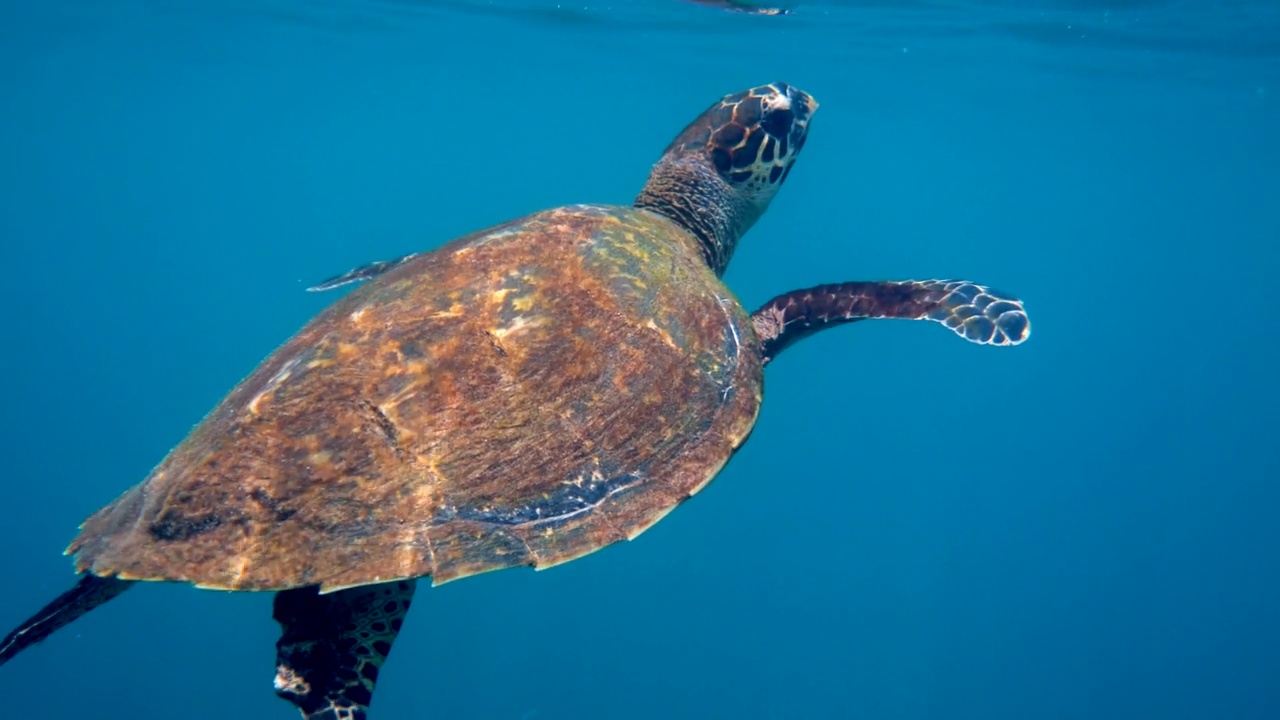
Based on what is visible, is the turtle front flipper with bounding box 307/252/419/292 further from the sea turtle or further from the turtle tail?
the turtle tail

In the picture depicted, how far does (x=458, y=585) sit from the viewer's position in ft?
58.2

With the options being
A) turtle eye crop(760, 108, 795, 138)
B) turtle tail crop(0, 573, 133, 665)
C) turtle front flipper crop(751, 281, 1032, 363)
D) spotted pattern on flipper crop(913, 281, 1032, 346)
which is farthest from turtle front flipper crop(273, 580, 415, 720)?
turtle eye crop(760, 108, 795, 138)

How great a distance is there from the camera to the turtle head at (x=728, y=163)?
6789 mm

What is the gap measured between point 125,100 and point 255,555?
169ft

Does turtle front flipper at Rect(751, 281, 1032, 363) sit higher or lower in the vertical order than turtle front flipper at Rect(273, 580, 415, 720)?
higher

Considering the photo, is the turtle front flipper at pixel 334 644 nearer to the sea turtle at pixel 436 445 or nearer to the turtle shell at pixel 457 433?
the sea turtle at pixel 436 445

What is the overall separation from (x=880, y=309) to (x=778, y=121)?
95.7 inches

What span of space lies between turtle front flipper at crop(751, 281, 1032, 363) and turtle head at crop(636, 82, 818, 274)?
50.9 inches

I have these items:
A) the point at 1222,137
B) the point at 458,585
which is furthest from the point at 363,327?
the point at 1222,137

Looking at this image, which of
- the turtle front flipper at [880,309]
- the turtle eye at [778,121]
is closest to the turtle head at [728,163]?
the turtle eye at [778,121]

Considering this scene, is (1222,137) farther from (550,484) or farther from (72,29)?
(72,29)

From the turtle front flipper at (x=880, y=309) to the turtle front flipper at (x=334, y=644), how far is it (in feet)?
10.6

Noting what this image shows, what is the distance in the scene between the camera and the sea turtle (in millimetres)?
3273

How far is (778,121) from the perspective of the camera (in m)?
6.99
